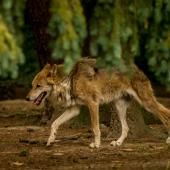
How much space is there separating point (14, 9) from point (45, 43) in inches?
379

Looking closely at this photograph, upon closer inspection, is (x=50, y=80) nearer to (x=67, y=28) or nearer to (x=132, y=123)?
(x=132, y=123)

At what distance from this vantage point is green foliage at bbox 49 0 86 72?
617cm

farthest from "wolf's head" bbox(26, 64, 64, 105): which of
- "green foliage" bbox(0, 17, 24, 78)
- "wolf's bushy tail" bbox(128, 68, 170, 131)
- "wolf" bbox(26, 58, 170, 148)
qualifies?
"green foliage" bbox(0, 17, 24, 78)

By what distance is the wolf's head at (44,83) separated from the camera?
12.6 m

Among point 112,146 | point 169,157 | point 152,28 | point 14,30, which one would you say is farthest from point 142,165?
point 14,30

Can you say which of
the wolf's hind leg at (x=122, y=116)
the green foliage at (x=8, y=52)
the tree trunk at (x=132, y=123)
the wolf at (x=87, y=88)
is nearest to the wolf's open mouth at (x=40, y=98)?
the wolf at (x=87, y=88)

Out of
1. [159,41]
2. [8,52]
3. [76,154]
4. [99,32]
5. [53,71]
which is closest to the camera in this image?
[8,52]

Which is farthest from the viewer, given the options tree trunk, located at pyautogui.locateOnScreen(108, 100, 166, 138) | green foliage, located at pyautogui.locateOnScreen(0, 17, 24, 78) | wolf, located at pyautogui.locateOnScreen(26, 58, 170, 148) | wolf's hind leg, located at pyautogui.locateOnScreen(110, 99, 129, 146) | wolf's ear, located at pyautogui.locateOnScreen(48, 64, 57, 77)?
tree trunk, located at pyautogui.locateOnScreen(108, 100, 166, 138)

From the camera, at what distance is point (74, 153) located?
12125 mm

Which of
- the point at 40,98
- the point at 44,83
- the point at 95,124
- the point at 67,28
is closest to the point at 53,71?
the point at 44,83

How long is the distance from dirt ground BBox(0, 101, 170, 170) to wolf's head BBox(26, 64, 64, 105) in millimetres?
857

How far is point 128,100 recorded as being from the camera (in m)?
13.2

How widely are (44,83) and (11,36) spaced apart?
22.2ft

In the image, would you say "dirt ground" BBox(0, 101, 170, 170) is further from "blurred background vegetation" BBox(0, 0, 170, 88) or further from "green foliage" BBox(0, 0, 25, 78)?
"green foliage" BBox(0, 0, 25, 78)
